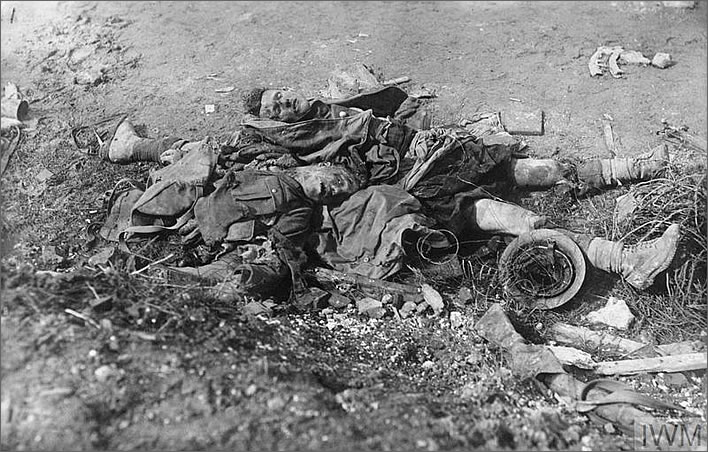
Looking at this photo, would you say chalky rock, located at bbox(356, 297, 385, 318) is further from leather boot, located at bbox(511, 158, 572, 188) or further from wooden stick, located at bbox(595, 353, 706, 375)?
leather boot, located at bbox(511, 158, 572, 188)

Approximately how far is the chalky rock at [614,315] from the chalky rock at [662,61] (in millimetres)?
3410

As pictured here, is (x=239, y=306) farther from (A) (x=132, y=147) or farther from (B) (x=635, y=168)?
(B) (x=635, y=168)

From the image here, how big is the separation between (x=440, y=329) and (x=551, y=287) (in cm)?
85

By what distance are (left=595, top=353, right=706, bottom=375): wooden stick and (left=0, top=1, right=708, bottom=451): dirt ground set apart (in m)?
0.07

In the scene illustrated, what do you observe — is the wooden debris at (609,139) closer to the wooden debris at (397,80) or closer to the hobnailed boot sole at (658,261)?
the hobnailed boot sole at (658,261)

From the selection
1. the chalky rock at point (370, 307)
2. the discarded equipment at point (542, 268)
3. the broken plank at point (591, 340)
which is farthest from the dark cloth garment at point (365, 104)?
the broken plank at point (591, 340)

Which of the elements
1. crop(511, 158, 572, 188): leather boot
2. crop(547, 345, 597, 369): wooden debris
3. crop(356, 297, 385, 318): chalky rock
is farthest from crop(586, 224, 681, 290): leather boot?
crop(356, 297, 385, 318): chalky rock

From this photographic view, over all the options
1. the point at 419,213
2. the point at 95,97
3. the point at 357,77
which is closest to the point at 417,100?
the point at 357,77

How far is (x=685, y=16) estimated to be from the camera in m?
7.42

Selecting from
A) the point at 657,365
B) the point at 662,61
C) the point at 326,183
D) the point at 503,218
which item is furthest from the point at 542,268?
the point at 662,61

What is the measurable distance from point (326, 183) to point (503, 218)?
1290mm

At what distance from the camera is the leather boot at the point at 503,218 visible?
4383 millimetres

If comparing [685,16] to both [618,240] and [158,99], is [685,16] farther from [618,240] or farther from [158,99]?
[158,99]

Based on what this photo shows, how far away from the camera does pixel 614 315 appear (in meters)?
4.25
